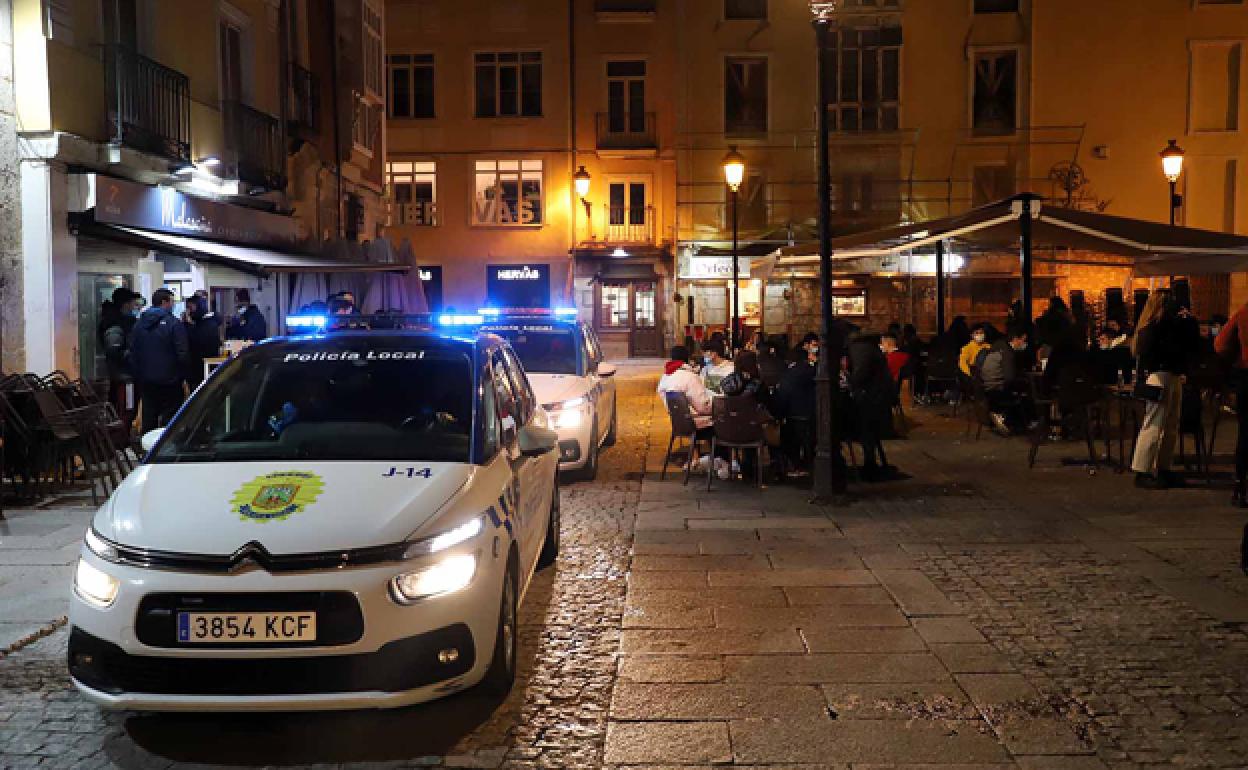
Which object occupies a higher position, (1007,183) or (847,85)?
(847,85)

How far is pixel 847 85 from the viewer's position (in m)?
35.5

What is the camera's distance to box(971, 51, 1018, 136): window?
34.8 meters

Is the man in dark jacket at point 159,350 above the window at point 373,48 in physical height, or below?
below

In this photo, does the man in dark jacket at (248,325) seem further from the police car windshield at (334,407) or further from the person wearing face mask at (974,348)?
the person wearing face mask at (974,348)

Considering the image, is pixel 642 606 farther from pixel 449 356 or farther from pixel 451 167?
pixel 451 167

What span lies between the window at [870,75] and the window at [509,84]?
9426mm

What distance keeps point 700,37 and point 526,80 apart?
18.8ft

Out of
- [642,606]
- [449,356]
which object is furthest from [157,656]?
[642,606]

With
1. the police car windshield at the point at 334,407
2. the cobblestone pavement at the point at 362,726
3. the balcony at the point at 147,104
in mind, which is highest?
the balcony at the point at 147,104

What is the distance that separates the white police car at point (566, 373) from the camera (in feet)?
37.4

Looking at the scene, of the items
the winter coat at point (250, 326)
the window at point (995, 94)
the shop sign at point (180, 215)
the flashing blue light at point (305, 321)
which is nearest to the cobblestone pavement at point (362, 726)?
the flashing blue light at point (305, 321)

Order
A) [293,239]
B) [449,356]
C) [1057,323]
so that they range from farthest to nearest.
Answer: [293,239] → [1057,323] → [449,356]

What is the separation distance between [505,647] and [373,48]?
2161 cm

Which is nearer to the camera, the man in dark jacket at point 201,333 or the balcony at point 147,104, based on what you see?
the balcony at point 147,104
